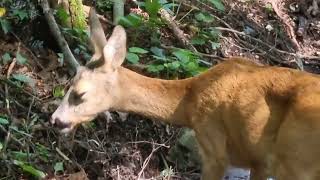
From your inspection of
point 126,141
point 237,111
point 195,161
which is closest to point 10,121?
point 126,141

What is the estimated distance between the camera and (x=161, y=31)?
34.8 ft

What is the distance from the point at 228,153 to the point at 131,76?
1.17 m

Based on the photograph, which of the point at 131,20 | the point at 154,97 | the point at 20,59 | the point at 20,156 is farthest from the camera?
the point at 131,20

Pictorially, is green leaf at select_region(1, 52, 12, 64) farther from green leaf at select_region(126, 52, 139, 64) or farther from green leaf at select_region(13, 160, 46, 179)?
green leaf at select_region(13, 160, 46, 179)

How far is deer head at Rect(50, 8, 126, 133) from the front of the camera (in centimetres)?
720

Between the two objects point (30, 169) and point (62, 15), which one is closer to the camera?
point (30, 169)

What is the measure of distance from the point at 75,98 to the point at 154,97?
0.76 metres

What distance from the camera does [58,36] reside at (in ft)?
30.6

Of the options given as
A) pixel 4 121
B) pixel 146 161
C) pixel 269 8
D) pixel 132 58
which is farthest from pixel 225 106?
pixel 269 8

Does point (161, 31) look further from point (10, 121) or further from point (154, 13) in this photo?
point (10, 121)

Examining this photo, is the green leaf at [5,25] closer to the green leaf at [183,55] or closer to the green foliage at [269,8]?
the green leaf at [183,55]

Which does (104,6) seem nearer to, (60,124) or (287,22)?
(287,22)

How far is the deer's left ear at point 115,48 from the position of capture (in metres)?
7.13

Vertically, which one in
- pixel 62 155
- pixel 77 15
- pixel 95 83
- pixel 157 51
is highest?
pixel 95 83
